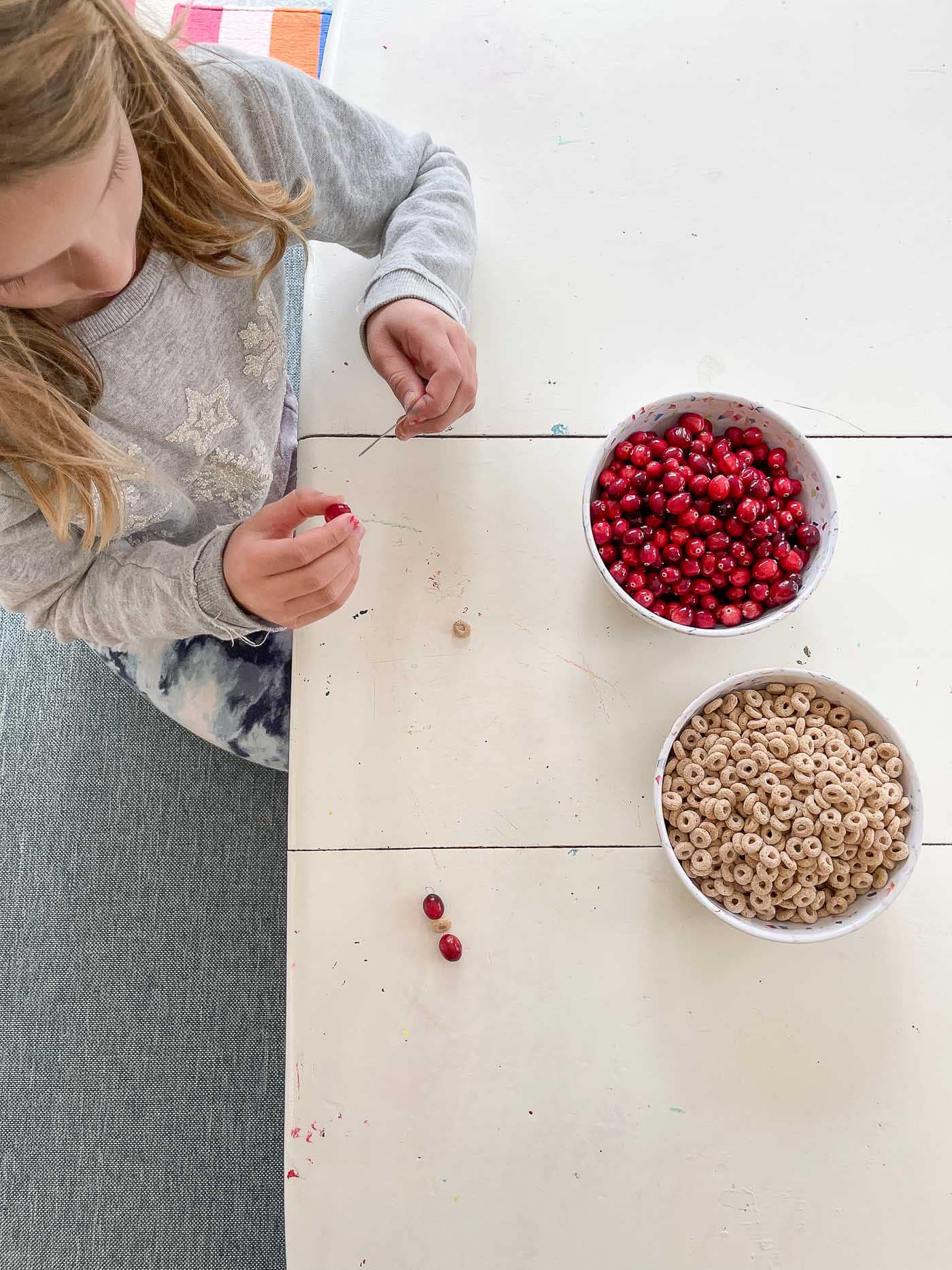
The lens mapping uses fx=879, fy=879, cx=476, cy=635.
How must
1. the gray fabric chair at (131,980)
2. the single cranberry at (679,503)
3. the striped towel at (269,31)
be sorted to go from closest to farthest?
the single cranberry at (679,503)
the gray fabric chair at (131,980)
the striped towel at (269,31)

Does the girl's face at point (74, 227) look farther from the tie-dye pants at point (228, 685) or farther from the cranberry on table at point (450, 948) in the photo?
the cranberry on table at point (450, 948)

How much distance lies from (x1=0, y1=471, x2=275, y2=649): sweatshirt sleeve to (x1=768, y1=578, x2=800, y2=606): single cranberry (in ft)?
1.23

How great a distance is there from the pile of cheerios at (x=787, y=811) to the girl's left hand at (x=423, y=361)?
30 centimetres

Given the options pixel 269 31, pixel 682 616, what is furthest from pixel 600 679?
pixel 269 31

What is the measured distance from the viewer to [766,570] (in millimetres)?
638

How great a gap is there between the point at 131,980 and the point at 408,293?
3.20ft

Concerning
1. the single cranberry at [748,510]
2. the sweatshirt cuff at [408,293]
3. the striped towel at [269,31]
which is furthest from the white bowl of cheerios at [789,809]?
the striped towel at [269,31]

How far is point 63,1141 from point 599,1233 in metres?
0.86

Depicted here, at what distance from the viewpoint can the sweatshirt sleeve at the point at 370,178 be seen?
643mm

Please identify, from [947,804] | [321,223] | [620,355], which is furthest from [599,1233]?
[321,223]

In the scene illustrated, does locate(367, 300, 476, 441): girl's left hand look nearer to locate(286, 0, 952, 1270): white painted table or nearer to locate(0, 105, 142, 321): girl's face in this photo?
locate(286, 0, 952, 1270): white painted table

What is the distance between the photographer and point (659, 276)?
73 cm

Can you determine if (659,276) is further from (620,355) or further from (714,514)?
(714,514)

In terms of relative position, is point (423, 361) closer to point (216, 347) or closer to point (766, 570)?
point (216, 347)
